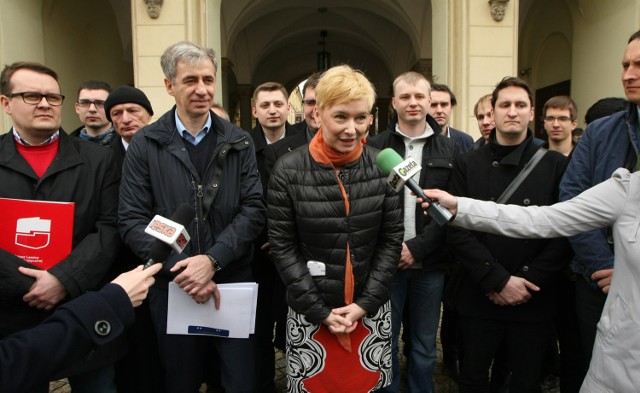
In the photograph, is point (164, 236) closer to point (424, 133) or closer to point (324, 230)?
point (324, 230)

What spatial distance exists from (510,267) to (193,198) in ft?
5.72

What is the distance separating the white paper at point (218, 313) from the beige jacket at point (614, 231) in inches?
43.0

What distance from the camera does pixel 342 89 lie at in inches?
80.0

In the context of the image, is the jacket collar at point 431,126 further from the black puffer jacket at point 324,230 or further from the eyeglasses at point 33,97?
the eyeglasses at point 33,97

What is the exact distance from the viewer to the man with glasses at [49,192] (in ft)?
6.89

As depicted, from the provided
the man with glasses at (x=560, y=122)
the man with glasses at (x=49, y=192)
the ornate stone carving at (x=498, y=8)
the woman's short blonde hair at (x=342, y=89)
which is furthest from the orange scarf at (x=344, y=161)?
the ornate stone carving at (x=498, y=8)

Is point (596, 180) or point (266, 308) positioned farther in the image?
point (266, 308)

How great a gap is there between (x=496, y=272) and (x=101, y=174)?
7.01 ft

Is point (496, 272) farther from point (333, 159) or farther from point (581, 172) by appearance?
point (333, 159)

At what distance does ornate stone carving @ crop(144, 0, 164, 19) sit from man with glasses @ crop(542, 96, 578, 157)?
17.8 ft

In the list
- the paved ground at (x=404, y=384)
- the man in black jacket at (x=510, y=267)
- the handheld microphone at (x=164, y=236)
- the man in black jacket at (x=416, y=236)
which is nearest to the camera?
the handheld microphone at (x=164, y=236)

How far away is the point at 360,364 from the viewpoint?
2.17m

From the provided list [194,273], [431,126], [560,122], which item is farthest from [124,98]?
[560,122]

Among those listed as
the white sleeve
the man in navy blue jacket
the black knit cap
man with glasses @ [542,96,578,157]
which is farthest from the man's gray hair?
man with glasses @ [542,96,578,157]
